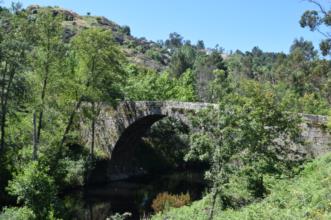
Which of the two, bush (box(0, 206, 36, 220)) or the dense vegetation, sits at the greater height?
the dense vegetation

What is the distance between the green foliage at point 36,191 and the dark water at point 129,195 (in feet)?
20.2

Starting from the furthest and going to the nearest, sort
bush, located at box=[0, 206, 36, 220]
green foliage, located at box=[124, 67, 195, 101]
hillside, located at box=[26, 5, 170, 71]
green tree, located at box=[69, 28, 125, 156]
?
hillside, located at box=[26, 5, 170, 71] → green foliage, located at box=[124, 67, 195, 101] → green tree, located at box=[69, 28, 125, 156] → bush, located at box=[0, 206, 36, 220]

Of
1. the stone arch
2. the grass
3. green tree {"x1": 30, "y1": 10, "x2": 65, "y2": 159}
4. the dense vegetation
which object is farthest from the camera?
the stone arch

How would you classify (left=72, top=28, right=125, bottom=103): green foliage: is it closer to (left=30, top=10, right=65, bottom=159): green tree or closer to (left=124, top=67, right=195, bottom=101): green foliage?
(left=30, top=10, right=65, bottom=159): green tree

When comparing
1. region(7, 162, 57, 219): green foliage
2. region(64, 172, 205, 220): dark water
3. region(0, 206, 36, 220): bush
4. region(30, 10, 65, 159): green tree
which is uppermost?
region(30, 10, 65, 159): green tree

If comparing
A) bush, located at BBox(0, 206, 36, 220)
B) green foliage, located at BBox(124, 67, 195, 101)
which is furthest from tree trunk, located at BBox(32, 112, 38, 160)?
green foliage, located at BBox(124, 67, 195, 101)

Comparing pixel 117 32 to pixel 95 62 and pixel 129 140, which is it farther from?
pixel 95 62

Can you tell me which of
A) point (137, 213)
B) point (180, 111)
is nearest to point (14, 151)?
point (137, 213)

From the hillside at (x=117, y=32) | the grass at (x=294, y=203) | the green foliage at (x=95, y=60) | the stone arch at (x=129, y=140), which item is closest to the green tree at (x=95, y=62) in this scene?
the green foliage at (x=95, y=60)

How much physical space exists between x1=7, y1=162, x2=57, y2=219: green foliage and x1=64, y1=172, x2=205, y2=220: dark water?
6165 mm

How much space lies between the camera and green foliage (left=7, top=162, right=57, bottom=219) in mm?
20438

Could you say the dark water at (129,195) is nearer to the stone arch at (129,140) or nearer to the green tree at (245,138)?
the stone arch at (129,140)

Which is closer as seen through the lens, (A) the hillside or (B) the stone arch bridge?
(B) the stone arch bridge

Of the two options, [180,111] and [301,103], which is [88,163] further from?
[301,103]
